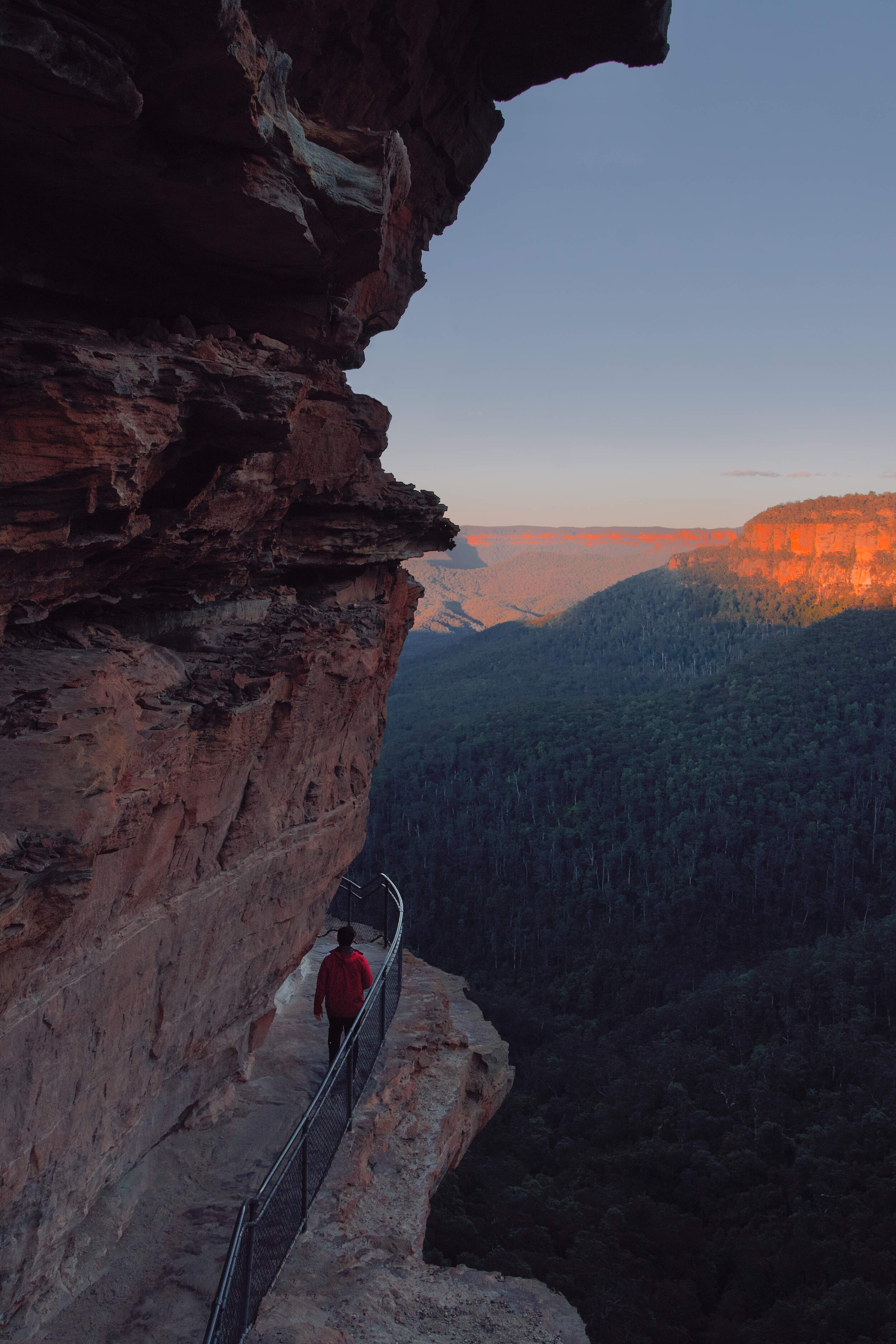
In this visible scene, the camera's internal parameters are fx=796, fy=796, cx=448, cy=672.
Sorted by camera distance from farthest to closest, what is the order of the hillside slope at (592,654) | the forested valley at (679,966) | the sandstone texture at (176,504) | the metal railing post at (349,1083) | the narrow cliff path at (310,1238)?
the hillside slope at (592,654) < the forested valley at (679,966) < the metal railing post at (349,1083) < the narrow cliff path at (310,1238) < the sandstone texture at (176,504)

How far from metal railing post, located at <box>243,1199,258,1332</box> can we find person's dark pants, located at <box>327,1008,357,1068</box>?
2.53m

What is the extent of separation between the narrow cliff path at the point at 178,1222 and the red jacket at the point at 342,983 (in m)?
1.23

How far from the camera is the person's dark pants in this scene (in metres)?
8.41

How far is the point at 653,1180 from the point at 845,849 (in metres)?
24.6

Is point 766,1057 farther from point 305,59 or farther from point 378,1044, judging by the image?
point 305,59

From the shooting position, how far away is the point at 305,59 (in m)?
6.77

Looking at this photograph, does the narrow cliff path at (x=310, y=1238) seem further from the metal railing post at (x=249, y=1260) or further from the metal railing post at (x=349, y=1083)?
the metal railing post at (x=349, y=1083)

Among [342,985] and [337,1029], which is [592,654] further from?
[342,985]

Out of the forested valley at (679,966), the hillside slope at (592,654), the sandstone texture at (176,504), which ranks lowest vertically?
the forested valley at (679,966)

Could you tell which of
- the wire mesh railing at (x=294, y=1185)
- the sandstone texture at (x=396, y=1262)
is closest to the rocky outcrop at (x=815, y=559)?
the sandstone texture at (x=396, y=1262)

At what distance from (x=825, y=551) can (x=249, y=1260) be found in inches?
3605

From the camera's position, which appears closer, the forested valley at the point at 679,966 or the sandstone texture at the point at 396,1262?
the sandstone texture at the point at 396,1262

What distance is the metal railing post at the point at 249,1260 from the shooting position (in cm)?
555

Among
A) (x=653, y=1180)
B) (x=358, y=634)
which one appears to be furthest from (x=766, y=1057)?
(x=358, y=634)
